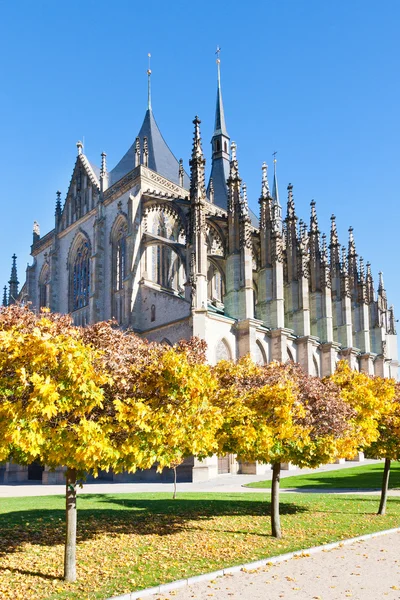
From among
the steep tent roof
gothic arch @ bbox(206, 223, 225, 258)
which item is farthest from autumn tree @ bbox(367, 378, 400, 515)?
the steep tent roof

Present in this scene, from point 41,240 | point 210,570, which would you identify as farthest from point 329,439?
point 41,240

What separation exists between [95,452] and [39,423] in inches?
36.7

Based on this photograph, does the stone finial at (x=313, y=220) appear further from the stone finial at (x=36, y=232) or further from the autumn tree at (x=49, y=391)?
the autumn tree at (x=49, y=391)

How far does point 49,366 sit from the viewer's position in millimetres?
8062

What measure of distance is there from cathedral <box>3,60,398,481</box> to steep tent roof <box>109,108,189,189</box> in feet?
0.49

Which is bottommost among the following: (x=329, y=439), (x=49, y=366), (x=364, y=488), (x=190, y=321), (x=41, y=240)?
(x=364, y=488)

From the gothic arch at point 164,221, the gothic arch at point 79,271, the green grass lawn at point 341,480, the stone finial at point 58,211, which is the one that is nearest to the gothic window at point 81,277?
the gothic arch at point 79,271

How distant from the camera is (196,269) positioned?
Result: 31.8 metres

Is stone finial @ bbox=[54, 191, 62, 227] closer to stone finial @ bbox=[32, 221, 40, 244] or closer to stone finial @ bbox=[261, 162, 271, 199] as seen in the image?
stone finial @ bbox=[32, 221, 40, 244]

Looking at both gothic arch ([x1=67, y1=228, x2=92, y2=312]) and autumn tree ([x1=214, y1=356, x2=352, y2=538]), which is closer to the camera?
autumn tree ([x1=214, y1=356, x2=352, y2=538])

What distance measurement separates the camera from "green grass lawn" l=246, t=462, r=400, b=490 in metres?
25.2

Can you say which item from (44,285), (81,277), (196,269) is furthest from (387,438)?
(44,285)

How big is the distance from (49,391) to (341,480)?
76.8 feet

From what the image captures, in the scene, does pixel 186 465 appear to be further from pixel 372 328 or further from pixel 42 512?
pixel 372 328
